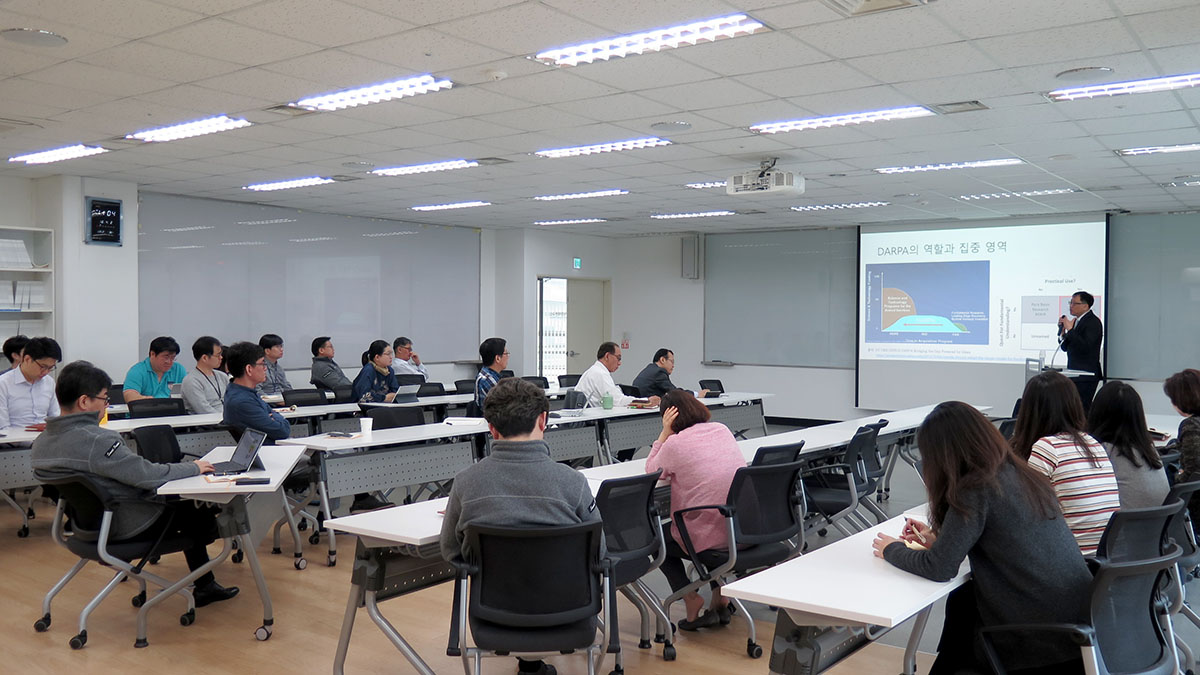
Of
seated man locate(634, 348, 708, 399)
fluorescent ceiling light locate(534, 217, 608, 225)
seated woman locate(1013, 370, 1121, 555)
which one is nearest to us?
seated woman locate(1013, 370, 1121, 555)

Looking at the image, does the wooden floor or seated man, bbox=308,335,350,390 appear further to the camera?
seated man, bbox=308,335,350,390

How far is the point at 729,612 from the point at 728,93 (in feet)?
9.53

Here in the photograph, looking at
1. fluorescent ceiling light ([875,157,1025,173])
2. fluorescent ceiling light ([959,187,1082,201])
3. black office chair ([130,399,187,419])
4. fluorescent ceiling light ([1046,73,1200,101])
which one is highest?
fluorescent ceiling light ([1046,73,1200,101])

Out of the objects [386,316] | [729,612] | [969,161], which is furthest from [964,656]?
[386,316]

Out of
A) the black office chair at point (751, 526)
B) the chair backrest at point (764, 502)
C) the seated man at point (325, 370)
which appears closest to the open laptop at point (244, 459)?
the black office chair at point (751, 526)

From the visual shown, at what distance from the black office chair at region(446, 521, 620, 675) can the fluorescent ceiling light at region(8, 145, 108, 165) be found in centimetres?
593

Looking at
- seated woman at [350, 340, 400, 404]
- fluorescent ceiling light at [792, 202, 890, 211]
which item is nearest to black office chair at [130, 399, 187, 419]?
seated woman at [350, 340, 400, 404]

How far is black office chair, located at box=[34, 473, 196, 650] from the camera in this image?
395cm

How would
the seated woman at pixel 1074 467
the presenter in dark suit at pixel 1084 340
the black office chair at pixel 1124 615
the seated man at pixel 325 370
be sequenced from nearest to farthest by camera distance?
the black office chair at pixel 1124 615, the seated woman at pixel 1074 467, the seated man at pixel 325 370, the presenter in dark suit at pixel 1084 340

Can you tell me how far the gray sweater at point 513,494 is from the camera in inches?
112

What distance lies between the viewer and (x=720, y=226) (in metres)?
12.8

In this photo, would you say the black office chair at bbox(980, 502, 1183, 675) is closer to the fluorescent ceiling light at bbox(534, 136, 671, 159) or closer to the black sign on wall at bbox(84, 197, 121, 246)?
the fluorescent ceiling light at bbox(534, 136, 671, 159)

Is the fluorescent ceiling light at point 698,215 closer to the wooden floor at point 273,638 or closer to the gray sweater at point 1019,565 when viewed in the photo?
the wooden floor at point 273,638

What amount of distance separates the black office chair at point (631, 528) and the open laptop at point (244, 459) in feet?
6.26
